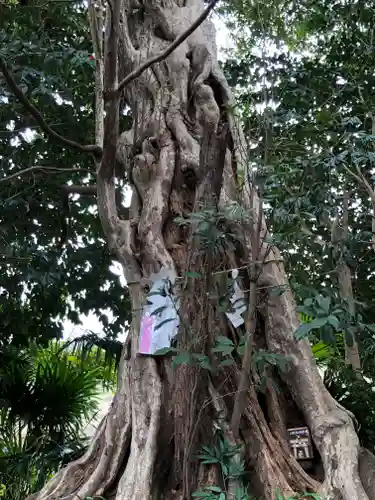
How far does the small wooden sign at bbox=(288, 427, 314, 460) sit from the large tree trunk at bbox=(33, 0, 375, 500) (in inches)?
1.8

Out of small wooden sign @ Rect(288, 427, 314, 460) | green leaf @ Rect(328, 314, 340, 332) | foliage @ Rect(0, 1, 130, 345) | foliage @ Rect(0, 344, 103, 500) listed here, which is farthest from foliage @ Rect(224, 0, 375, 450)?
foliage @ Rect(0, 344, 103, 500)

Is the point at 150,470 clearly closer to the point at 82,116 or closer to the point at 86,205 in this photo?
Result: the point at 86,205

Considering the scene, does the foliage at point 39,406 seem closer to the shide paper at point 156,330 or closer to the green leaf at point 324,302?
the shide paper at point 156,330

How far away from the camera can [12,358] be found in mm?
4090

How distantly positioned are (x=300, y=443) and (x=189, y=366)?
724 millimetres

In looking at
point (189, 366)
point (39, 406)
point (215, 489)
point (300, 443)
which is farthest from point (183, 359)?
point (39, 406)

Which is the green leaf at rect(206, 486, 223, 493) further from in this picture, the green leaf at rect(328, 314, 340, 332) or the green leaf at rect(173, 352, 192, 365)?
the green leaf at rect(328, 314, 340, 332)

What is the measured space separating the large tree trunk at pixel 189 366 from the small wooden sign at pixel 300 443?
5 centimetres

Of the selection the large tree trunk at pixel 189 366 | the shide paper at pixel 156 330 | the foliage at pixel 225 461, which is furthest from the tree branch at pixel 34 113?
the foliage at pixel 225 461

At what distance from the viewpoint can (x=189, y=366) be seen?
223 centimetres

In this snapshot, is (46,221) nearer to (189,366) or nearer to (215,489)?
(189,366)

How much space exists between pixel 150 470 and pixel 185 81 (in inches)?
96.2

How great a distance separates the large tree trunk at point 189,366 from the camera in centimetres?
224

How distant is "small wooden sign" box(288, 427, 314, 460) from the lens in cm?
251
